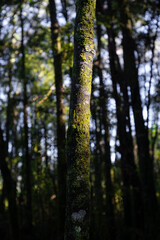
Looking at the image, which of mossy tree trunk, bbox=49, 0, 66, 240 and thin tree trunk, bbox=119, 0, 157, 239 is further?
thin tree trunk, bbox=119, 0, 157, 239

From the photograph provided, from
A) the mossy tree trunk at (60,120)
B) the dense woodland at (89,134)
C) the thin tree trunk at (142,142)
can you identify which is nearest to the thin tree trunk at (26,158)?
the dense woodland at (89,134)

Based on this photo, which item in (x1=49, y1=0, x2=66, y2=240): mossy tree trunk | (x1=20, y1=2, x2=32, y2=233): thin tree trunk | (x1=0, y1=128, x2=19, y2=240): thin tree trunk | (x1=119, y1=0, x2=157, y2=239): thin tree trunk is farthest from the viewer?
(x1=20, y1=2, x2=32, y2=233): thin tree trunk

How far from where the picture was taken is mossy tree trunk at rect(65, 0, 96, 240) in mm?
2471

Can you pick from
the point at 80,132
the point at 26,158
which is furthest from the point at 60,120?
the point at 80,132

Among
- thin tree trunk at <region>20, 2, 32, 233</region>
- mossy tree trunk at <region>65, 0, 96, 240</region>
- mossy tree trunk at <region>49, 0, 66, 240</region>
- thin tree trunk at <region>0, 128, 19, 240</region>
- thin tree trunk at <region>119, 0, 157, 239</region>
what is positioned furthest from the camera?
thin tree trunk at <region>20, 2, 32, 233</region>

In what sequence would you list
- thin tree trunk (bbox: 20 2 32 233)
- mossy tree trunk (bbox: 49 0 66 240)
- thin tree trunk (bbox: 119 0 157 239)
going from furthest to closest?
thin tree trunk (bbox: 20 2 32 233), thin tree trunk (bbox: 119 0 157 239), mossy tree trunk (bbox: 49 0 66 240)

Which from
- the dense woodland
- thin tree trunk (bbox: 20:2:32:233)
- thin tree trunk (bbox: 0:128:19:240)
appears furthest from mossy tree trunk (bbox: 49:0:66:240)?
thin tree trunk (bbox: 20:2:32:233)

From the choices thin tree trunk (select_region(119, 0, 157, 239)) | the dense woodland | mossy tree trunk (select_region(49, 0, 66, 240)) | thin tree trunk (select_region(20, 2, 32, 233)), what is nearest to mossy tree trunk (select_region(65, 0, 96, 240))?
the dense woodland

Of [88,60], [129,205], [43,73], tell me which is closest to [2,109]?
[43,73]

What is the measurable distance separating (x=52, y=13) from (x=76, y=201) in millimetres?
6269

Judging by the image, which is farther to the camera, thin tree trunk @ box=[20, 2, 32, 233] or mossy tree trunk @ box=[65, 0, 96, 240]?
thin tree trunk @ box=[20, 2, 32, 233]

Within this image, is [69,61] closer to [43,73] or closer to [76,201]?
[76,201]

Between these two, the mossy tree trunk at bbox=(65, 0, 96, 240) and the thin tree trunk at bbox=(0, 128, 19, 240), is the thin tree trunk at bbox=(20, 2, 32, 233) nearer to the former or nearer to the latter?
the thin tree trunk at bbox=(0, 128, 19, 240)

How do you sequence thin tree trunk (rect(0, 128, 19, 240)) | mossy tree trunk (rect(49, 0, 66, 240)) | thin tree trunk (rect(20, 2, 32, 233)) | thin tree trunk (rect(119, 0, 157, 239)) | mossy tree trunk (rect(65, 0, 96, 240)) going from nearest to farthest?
mossy tree trunk (rect(65, 0, 96, 240)) → thin tree trunk (rect(0, 128, 19, 240)) → mossy tree trunk (rect(49, 0, 66, 240)) → thin tree trunk (rect(119, 0, 157, 239)) → thin tree trunk (rect(20, 2, 32, 233))
